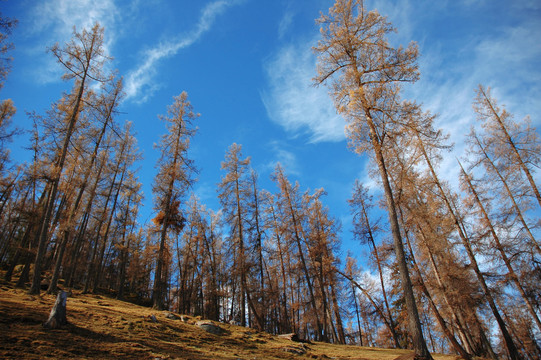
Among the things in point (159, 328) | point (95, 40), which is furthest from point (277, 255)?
point (95, 40)

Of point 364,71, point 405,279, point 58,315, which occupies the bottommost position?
point 58,315

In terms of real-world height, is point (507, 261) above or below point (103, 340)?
above

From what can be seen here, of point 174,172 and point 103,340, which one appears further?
point 174,172

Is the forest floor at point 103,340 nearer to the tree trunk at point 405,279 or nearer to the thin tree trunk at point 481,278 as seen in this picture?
the tree trunk at point 405,279

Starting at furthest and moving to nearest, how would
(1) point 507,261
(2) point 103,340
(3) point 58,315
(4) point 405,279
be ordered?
(1) point 507,261
(4) point 405,279
(3) point 58,315
(2) point 103,340

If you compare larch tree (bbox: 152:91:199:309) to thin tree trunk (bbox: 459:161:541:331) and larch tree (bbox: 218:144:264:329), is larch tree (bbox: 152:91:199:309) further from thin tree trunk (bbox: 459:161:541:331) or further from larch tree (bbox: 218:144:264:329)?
thin tree trunk (bbox: 459:161:541:331)

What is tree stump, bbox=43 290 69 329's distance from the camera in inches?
213

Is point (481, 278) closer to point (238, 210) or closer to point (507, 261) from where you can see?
point (507, 261)

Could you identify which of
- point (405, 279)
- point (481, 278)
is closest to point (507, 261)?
point (481, 278)

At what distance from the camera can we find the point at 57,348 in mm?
4352

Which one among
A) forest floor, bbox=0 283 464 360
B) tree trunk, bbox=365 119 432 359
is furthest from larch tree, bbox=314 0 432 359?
forest floor, bbox=0 283 464 360

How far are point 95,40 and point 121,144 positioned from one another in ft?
33.1

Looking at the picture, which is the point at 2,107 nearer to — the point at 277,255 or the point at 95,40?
the point at 95,40

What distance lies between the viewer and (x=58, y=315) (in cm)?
557
